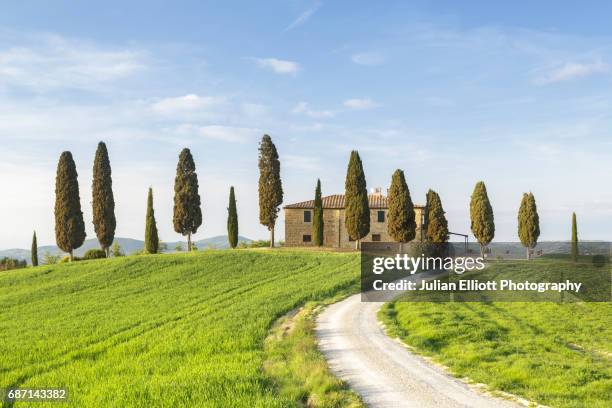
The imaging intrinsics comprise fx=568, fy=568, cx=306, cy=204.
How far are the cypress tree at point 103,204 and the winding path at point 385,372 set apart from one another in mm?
42667

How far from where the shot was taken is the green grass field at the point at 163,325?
1423cm

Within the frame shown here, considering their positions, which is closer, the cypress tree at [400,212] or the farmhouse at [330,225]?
the cypress tree at [400,212]

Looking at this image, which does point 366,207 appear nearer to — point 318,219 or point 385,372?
point 318,219

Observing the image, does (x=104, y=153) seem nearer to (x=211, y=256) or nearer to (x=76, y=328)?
(x=211, y=256)

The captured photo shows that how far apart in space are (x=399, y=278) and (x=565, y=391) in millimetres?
29350

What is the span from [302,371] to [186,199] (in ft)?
159

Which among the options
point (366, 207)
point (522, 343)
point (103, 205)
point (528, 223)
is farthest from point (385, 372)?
point (528, 223)

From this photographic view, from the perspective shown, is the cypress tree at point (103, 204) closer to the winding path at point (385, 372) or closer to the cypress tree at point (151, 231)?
the cypress tree at point (151, 231)

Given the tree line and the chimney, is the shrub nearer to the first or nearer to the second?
the tree line

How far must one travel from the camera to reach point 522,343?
20031 millimetres

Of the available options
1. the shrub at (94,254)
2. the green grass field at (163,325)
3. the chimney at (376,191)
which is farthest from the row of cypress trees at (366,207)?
the shrub at (94,254)

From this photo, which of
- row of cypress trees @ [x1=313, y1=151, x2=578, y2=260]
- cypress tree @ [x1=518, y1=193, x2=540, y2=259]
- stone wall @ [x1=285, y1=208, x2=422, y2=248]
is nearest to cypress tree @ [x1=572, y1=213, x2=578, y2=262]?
row of cypress trees @ [x1=313, y1=151, x2=578, y2=260]

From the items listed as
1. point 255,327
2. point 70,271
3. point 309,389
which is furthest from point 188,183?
point 309,389

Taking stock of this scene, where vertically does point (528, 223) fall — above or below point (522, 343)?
above
